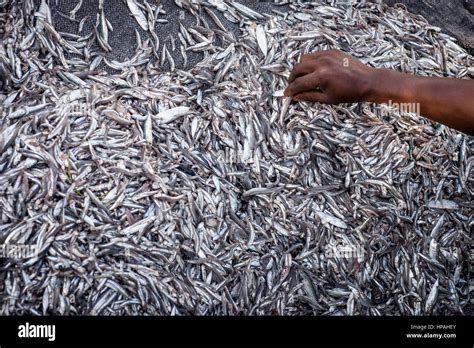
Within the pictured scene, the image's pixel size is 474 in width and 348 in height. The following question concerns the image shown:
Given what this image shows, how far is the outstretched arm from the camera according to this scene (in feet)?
5.45

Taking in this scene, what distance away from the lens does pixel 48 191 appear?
170 centimetres

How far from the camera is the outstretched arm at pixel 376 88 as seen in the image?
5.45ft

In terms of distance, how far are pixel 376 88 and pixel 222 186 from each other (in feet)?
1.63

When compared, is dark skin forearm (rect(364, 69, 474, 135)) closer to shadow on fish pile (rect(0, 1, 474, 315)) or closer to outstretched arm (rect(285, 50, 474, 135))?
outstretched arm (rect(285, 50, 474, 135))

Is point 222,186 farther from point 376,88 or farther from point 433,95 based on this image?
point 433,95

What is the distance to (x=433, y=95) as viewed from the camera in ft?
5.58

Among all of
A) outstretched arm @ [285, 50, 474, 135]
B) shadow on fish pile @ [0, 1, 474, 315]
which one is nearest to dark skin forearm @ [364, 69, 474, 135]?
outstretched arm @ [285, 50, 474, 135]

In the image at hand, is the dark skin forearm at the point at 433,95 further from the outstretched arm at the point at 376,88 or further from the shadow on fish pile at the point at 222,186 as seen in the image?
the shadow on fish pile at the point at 222,186

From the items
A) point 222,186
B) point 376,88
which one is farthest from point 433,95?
point 222,186

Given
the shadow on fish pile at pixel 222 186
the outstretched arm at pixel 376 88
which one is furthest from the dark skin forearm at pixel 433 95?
the shadow on fish pile at pixel 222 186

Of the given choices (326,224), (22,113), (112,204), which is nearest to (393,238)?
(326,224)

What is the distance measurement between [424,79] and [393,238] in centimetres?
47

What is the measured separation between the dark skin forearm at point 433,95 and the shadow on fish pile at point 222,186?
0.19m

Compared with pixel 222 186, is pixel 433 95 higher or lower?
higher
